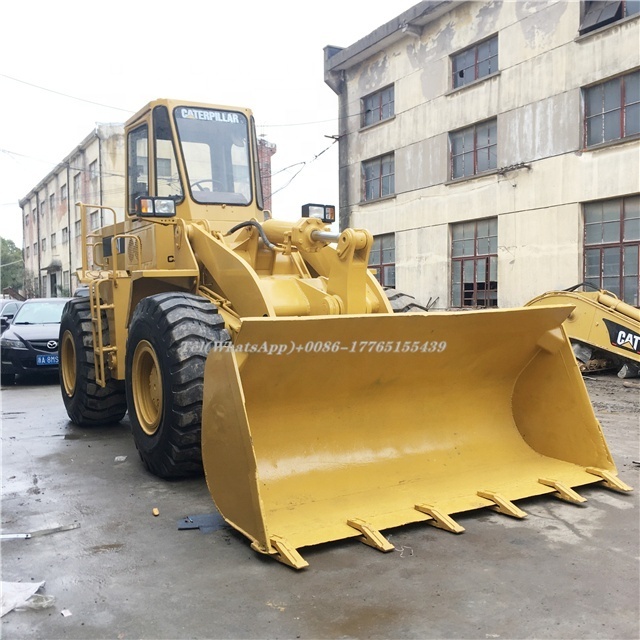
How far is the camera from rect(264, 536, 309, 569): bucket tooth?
348 cm

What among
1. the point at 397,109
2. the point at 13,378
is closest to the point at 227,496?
the point at 13,378

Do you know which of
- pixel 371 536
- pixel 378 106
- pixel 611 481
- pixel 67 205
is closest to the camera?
pixel 371 536

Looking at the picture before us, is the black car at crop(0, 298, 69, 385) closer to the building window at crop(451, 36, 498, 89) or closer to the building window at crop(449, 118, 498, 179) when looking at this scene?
the building window at crop(449, 118, 498, 179)

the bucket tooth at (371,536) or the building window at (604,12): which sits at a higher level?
the building window at (604,12)

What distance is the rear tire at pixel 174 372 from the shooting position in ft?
15.7

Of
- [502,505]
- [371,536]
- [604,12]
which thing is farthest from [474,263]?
[371,536]

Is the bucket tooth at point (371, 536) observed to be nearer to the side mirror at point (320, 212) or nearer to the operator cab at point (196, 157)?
the side mirror at point (320, 212)

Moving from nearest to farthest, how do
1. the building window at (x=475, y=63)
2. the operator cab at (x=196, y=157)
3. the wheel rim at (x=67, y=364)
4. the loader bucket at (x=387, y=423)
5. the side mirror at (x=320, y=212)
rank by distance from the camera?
the loader bucket at (x=387, y=423) → the side mirror at (x=320, y=212) → the operator cab at (x=196, y=157) → the wheel rim at (x=67, y=364) → the building window at (x=475, y=63)

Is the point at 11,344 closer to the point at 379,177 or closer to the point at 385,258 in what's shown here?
the point at 385,258

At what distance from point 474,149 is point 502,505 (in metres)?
14.8

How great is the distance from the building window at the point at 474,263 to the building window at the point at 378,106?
4.85 meters

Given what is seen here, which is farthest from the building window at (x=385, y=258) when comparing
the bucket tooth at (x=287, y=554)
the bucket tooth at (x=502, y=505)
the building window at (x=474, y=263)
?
the bucket tooth at (x=287, y=554)

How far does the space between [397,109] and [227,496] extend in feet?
59.0

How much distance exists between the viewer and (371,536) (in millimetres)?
3797
